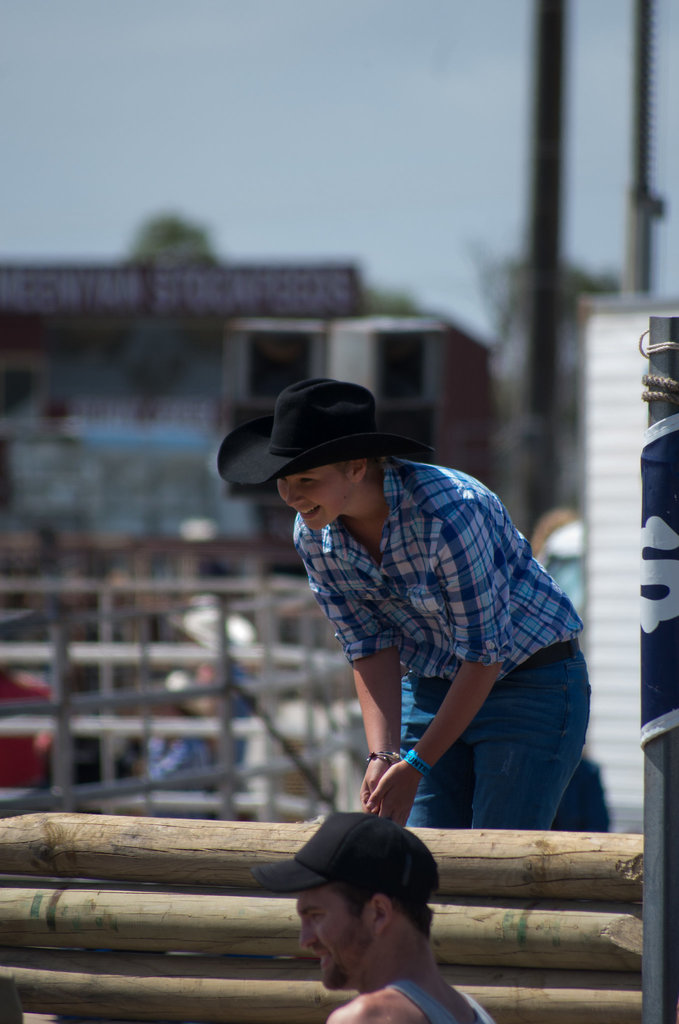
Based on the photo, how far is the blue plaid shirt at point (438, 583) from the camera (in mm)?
2754

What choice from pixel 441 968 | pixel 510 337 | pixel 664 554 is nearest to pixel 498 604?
pixel 664 554

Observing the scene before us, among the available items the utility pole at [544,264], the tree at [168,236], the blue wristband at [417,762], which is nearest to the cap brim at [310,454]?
the blue wristband at [417,762]

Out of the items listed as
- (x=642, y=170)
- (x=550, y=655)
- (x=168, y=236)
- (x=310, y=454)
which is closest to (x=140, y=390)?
(x=642, y=170)

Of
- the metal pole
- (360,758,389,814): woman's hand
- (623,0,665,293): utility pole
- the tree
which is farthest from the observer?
the tree

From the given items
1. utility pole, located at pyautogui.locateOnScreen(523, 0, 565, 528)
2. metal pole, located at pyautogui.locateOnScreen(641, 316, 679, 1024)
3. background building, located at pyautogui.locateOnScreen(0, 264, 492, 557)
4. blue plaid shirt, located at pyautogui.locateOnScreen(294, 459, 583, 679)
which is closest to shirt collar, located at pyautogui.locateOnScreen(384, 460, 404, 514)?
blue plaid shirt, located at pyautogui.locateOnScreen(294, 459, 583, 679)

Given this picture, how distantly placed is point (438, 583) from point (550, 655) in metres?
0.45

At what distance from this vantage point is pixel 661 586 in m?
2.27

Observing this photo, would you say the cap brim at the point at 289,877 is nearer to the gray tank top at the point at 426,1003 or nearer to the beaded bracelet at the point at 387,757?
the gray tank top at the point at 426,1003

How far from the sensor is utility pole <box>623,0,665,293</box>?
27.6ft

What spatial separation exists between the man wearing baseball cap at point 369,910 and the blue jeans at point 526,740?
3.01 feet

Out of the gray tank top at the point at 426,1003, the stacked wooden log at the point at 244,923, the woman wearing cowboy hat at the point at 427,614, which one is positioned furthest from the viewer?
the woman wearing cowboy hat at the point at 427,614

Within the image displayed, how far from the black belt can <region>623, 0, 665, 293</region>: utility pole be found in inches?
237

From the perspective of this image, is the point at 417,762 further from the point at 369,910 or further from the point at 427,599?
the point at 369,910

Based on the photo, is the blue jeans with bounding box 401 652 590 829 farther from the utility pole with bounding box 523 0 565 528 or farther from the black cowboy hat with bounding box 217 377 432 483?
the utility pole with bounding box 523 0 565 528
